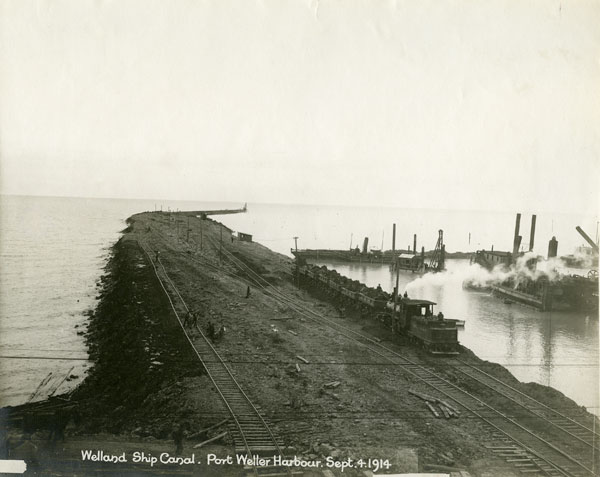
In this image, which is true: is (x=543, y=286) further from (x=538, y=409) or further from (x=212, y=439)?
(x=212, y=439)

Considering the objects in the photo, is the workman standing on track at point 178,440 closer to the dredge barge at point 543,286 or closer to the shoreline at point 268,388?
the shoreline at point 268,388

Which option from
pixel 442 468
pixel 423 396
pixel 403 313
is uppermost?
pixel 403 313

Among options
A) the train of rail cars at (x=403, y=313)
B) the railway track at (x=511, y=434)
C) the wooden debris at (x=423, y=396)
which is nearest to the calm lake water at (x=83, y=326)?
the railway track at (x=511, y=434)

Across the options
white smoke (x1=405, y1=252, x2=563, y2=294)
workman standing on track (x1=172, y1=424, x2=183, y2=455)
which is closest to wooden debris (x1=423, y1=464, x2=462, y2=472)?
workman standing on track (x1=172, y1=424, x2=183, y2=455)

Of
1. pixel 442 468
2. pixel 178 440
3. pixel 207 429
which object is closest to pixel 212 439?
pixel 207 429

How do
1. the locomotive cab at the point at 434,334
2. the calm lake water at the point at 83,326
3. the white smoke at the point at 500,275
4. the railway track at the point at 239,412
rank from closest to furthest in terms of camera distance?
the railway track at the point at 239,412 < the locomotive cab at the point at 434,334 < the calm lake water at the point at 83,326 < the white smoke at the point at 500,275

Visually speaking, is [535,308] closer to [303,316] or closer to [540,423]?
[303,316]
